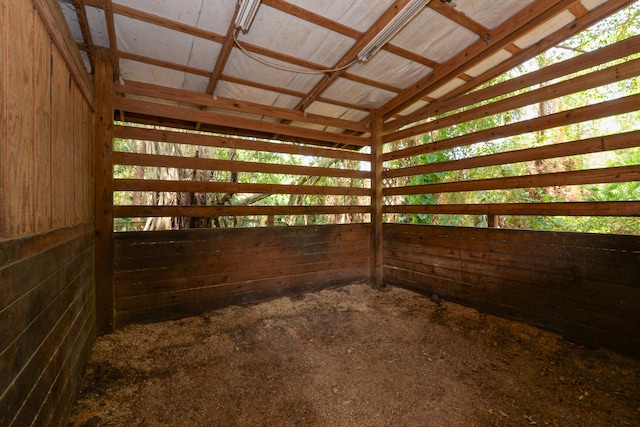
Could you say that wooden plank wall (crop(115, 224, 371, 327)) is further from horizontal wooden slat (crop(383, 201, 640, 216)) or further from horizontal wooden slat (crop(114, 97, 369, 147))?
horizontal wooden slat (crop(383, 201, 640, 216))

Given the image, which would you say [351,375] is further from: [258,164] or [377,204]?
[377,204]

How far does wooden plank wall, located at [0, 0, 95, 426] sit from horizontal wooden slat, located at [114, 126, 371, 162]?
0.91 meters

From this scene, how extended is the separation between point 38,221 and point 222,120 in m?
2.49

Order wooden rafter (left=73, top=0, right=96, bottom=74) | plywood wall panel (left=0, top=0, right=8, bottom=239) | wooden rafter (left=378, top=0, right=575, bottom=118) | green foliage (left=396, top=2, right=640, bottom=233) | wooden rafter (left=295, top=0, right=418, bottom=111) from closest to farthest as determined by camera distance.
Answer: plywood wall panel (left=0, top=0, right=8, bottom=239)
wooden rafter (left=73, top=0, right=96, bottom=74)
wooden rafter (left=295, top=0, right=418, bottom=111)
wooden rafter (left=378, top=0, right=575, bottom=118)
green foliage (left=396, top=2, right=640, bottom=233)

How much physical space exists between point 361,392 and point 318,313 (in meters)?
1.33

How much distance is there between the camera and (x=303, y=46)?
8.83ft

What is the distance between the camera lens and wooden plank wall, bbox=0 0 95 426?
88cm

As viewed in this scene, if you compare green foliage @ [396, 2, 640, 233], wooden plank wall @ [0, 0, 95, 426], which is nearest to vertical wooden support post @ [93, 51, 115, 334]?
wooden plank wall @ [0, 0, 95, 426]

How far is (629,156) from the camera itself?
5055 millimetres

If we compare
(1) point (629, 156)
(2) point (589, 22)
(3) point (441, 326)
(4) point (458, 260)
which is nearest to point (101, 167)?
(3) point (441, 326)

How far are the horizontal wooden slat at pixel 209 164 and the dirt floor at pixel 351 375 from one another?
1660mm

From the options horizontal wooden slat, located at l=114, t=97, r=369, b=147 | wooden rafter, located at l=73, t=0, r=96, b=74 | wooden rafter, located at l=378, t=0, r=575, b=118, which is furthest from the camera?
horizontal wooden slat, located at l=114, t=97, r=369, b=147

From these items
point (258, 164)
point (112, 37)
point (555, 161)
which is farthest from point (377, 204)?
point (555, 161)

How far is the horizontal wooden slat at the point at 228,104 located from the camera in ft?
9.51
